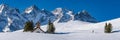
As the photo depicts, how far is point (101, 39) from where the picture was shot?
5969cm

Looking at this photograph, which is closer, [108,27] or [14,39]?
[14,39]

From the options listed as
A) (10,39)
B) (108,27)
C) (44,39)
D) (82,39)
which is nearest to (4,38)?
(10,39)

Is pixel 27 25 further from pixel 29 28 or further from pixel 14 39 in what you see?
pixel 14 39

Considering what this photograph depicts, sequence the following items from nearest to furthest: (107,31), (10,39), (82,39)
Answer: (10,39)
(82,39)
(107,31)

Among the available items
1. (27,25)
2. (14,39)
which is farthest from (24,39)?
(27,25)

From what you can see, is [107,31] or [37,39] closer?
[37,39]

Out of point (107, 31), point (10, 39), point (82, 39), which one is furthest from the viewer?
point (107, 31)

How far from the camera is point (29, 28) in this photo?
83438 millimetres

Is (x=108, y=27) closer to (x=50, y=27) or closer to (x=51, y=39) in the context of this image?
(x=50, y=27)

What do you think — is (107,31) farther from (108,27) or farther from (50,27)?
(50,27)

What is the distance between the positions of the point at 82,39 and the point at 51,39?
6.45 metres

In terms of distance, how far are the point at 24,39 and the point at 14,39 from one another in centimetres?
133

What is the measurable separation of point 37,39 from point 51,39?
187cm

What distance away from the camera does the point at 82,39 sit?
5841 centimetres
